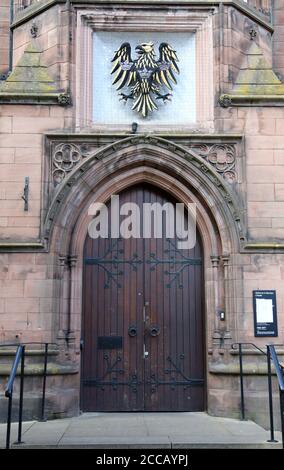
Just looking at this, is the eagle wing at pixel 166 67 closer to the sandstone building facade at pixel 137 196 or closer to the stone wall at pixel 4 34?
the sandstone building facade at pixel 137 196

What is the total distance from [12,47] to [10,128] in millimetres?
1910

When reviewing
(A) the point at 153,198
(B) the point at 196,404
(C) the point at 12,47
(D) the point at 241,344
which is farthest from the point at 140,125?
(B) the point at 196,404

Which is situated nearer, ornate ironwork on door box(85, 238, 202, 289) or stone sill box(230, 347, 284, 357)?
stone sill box(230, 347, 284, 357)

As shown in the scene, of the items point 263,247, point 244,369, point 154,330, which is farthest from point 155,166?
point 244,369

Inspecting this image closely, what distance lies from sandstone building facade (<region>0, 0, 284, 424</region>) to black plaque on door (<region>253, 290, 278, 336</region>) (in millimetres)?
78

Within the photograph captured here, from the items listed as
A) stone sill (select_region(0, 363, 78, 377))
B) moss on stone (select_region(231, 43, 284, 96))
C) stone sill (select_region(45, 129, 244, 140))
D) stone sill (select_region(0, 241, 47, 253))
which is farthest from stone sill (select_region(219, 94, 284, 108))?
stone sill (select_region(0, 363, 78, 377))

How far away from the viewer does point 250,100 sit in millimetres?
8648

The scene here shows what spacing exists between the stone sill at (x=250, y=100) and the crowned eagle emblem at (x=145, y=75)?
A: 0.88m

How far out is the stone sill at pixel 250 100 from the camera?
8.60m

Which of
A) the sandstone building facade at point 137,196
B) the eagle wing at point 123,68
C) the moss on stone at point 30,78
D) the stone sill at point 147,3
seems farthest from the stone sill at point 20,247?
the stone sill at point 147,3

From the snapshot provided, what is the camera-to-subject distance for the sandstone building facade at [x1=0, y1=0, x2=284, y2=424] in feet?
26.6

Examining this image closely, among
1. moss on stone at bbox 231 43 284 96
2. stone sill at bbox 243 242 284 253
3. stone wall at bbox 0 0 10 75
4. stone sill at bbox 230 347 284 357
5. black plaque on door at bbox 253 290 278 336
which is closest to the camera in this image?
stone sill at bbox 230 347 284 357

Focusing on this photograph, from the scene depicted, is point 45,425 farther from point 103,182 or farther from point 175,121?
point 175,121

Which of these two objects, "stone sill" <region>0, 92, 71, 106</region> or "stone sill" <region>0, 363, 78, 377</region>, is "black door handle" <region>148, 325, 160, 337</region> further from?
"stone sill" <region>0, 92, 71, 106</region>
